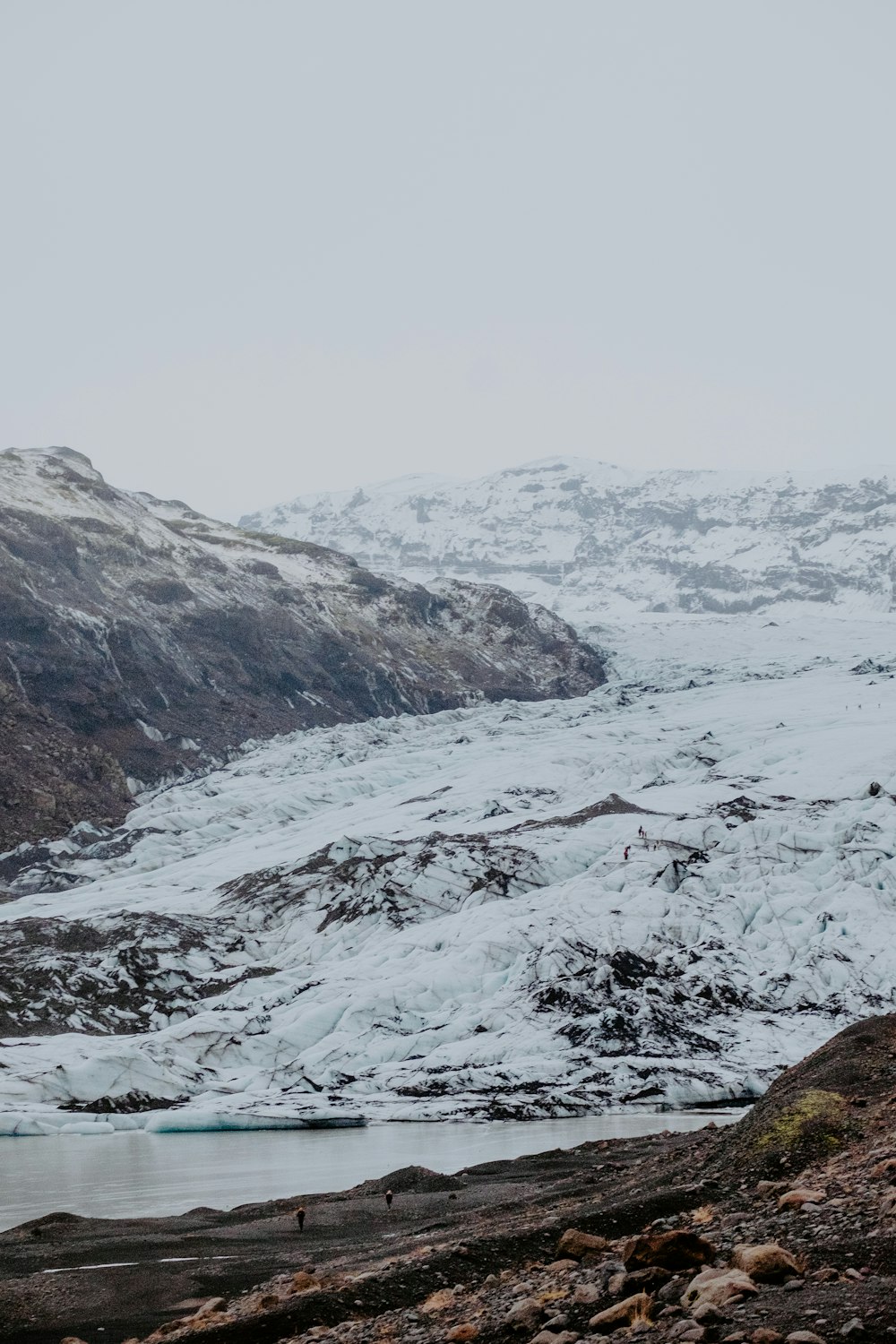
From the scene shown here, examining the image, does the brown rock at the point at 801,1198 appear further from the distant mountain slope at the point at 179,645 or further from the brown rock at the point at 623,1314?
the distant mountain slope at the point at 179,645

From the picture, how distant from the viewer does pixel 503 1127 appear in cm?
2944

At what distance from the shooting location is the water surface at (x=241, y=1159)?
21.3 meters

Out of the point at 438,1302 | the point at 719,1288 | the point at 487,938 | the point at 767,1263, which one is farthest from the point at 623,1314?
the point at 487,938

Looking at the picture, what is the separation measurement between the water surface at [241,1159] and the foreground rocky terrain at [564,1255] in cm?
335

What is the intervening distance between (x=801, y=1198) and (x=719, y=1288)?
2728 mm

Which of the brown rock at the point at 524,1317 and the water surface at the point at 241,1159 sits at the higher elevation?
the brown rock at the point at 524,1317

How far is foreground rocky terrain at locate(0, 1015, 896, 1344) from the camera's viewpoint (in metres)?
7.35

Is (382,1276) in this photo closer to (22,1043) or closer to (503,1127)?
(503,1127)

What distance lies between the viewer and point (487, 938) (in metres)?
39.9

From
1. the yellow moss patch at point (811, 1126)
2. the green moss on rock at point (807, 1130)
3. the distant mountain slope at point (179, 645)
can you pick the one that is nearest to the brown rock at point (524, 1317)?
the green moss on rock at point (807, 1130)

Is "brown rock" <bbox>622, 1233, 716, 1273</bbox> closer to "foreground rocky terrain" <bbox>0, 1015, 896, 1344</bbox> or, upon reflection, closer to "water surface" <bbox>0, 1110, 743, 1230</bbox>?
"foreground rocky terrain" <bbox>0, 1015, 896, 1344</bbox>

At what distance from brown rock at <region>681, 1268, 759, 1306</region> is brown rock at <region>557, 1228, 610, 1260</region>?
329 centimetres

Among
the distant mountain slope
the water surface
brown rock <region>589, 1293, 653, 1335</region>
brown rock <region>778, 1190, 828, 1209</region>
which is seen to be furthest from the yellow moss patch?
the distant mountain slope

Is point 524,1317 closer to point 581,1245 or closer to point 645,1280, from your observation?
point 645,1280
